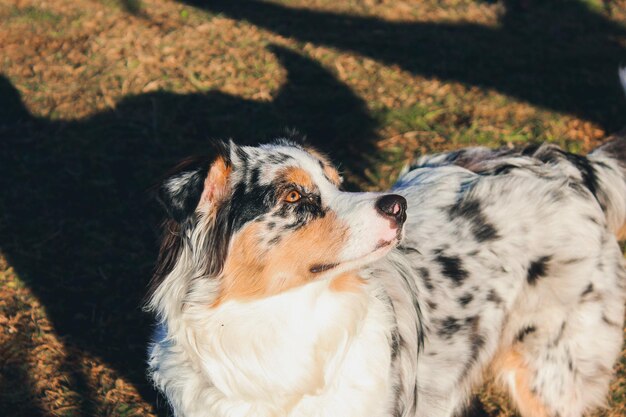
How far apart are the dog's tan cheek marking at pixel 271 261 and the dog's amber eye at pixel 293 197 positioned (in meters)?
0.13

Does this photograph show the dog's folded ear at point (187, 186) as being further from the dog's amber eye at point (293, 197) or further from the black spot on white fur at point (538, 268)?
the black spot on white fur at point (538, 268)

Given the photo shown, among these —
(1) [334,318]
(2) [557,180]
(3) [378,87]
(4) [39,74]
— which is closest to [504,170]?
(2) [557,180]

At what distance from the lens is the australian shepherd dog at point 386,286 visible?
314cm

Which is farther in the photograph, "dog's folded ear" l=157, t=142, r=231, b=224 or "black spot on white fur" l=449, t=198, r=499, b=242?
"black spot on white fur" l=449, t=198, r=499, b=242

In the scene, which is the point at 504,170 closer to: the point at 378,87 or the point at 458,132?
the point at 458,132

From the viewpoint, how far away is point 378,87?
7297 mm

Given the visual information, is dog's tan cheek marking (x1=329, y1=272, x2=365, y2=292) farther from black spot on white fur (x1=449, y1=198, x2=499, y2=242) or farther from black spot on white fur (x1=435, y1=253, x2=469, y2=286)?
black spot on white fur (x1=449, y1=198, x2=499, y2=242)

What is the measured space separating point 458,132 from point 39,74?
166 inches

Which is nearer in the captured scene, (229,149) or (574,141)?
(229,149)

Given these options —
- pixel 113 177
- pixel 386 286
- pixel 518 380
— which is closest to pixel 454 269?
pixel 386 286

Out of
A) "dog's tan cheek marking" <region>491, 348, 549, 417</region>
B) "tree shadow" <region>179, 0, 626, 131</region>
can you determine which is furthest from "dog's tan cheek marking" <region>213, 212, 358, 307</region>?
"tree shadow" <region>179, 0, 626, 131</region>

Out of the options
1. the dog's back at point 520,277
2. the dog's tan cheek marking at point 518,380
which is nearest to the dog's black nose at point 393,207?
the dog's back at point 520,277

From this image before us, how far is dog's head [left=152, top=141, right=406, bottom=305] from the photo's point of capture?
10.0 ft

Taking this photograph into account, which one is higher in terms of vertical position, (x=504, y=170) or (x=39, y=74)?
(x=504, y=170)
